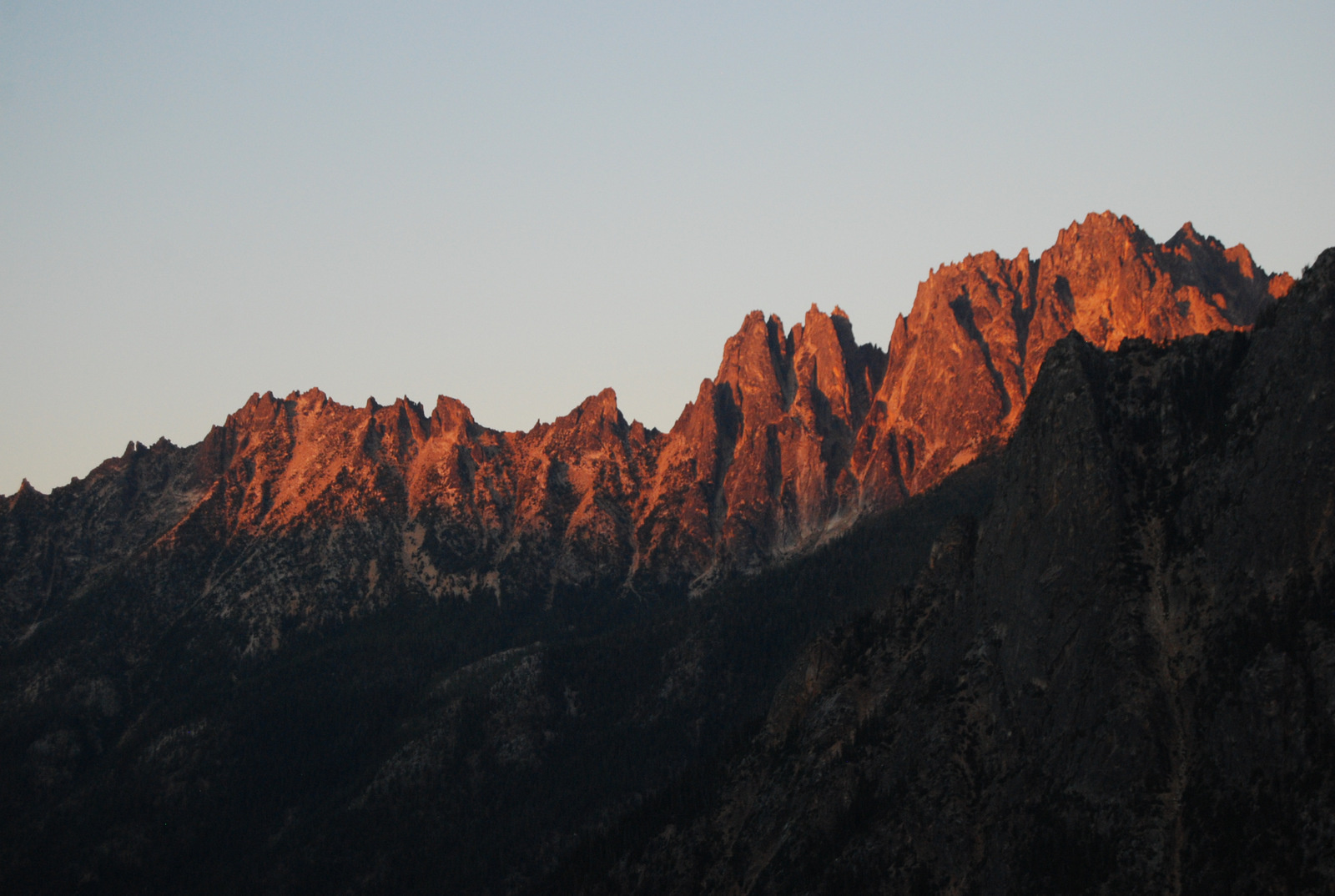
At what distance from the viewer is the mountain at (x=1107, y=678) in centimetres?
12706

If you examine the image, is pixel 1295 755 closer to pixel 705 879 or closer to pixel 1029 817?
pixel 1029 817

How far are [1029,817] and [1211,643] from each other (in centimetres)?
2656

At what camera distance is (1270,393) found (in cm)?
14700

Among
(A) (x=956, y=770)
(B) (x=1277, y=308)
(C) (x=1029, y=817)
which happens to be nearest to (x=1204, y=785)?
(C) (x=1029, y=817)

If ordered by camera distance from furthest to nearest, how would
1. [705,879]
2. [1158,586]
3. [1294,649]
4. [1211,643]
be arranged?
[705,879], [1158,586], [1211,643], [1294,649]

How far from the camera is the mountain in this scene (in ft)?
417

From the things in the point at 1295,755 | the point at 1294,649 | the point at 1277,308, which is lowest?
the point at 1295,755

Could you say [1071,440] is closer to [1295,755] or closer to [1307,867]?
[1295,755]

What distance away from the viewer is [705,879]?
179 m

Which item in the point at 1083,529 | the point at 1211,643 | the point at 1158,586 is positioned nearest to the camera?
the point at 1211,643

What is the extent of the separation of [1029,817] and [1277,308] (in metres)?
64.9

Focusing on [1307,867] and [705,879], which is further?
[705,879]

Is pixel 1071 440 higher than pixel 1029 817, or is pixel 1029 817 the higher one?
pixel 1071 440

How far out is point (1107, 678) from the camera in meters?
145
